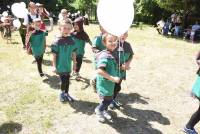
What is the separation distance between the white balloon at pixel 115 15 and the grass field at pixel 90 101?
1889 millimetres

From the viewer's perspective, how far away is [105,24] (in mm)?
5883

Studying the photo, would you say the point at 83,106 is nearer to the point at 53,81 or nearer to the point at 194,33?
the point at 53,81

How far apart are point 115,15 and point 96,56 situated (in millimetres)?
840

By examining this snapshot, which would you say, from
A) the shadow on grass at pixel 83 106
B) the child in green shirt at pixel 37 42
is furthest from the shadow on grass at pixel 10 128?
the child in green shirt at pixel 37 42

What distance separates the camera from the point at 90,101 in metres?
7.64

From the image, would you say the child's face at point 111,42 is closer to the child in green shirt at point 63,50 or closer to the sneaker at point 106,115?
the child in green shirt at point 63,50

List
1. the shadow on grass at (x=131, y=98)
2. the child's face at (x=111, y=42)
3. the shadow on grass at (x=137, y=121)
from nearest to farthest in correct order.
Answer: the child's face at (x=111, y=42)
the shadow on grass at (x=137, y=121)
the shadow on grass at (x=131, y=98)

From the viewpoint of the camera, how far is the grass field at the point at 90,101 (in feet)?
20.9

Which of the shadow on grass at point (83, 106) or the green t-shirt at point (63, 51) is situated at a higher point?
the green t-shirt at point (63, 51)

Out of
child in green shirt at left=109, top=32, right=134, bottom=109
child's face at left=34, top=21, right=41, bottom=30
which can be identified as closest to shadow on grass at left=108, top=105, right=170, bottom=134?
child in green shirt at left=109, top=32, right=134, bottom=109

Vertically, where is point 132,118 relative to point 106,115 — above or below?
below

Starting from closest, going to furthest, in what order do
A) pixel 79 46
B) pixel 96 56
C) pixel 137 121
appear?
pixel 96 56 < pixel 137 121 < pixel 79 46

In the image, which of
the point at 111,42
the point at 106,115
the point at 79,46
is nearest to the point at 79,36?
the point at 79,46

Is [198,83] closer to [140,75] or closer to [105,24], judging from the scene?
[105,24]
